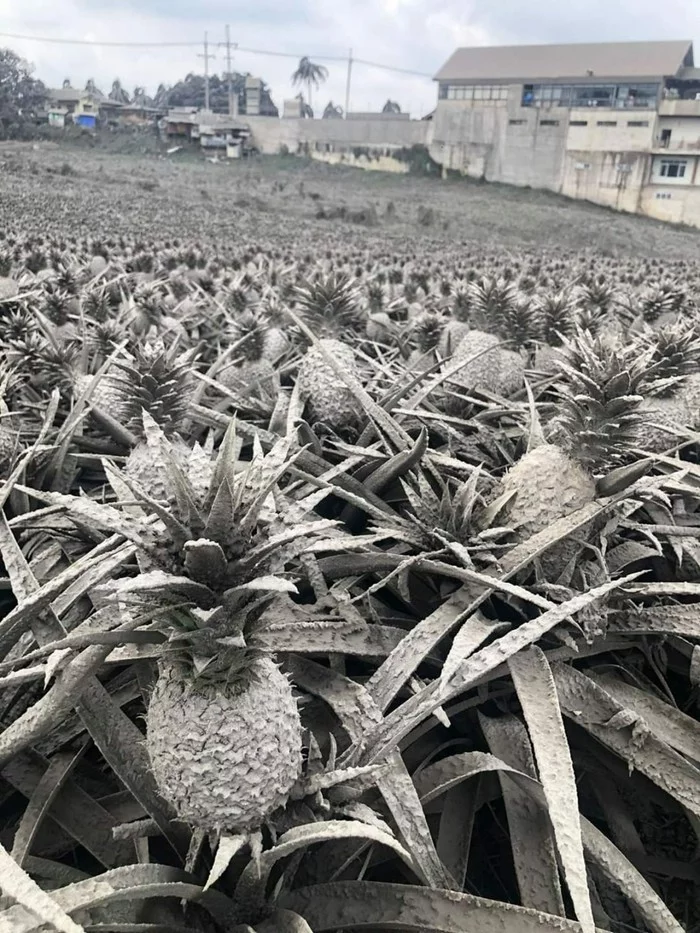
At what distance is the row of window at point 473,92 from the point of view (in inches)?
903

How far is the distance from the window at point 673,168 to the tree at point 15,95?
1627cm

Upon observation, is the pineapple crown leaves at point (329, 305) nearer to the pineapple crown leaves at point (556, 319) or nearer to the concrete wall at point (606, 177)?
the pineapple crown leaves at point (556, 319)

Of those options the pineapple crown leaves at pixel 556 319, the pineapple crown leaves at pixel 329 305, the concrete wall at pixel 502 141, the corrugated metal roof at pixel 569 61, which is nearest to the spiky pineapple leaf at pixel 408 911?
the pineapple crown leaves at pixel 329 305

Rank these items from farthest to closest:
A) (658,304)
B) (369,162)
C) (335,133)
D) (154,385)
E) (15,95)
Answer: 1. (335,133)
2. (369,162)
3. (15,95)
4. (658,304)
5. (154,385)

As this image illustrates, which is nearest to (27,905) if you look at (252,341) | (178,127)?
(252,341)

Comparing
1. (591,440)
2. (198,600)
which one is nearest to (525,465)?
(591,440)

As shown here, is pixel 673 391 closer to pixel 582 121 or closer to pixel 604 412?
pixel 604 412

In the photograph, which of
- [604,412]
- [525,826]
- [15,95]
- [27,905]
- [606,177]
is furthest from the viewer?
[606,177]

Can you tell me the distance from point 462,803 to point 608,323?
2019 mm

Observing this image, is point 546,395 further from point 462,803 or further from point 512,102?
point 512,102

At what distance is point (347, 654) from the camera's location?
908 millimetres

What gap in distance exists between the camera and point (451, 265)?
14.4 ft

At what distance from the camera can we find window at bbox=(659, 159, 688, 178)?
1803 centimetres

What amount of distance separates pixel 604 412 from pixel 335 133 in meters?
26.1
